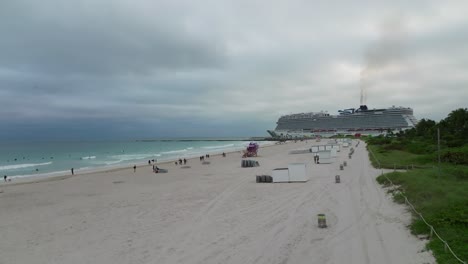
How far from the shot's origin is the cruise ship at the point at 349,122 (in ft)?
368

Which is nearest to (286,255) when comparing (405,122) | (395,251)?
(395,251)

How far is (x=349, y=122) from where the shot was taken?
406 feet

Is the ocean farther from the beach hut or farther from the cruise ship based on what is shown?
the cruise ship

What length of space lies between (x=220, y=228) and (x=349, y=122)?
12161cm

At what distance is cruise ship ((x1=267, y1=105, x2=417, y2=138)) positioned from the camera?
112m

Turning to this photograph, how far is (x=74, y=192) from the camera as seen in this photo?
21.6 meters

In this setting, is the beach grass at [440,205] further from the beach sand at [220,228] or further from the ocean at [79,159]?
the ocean at [79,159]

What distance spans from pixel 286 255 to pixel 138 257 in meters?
3.72

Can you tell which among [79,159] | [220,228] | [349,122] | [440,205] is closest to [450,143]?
[440,205]

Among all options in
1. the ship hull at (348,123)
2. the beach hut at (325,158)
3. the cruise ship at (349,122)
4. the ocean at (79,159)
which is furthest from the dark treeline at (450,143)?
the cruise ship at (349,122)

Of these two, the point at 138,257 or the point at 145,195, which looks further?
the point at 145,195

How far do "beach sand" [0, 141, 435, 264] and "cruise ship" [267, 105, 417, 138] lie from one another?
324 feet

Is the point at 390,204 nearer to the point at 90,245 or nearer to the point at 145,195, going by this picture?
the point at 90,245

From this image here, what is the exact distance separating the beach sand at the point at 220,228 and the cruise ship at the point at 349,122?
98.7 metres
